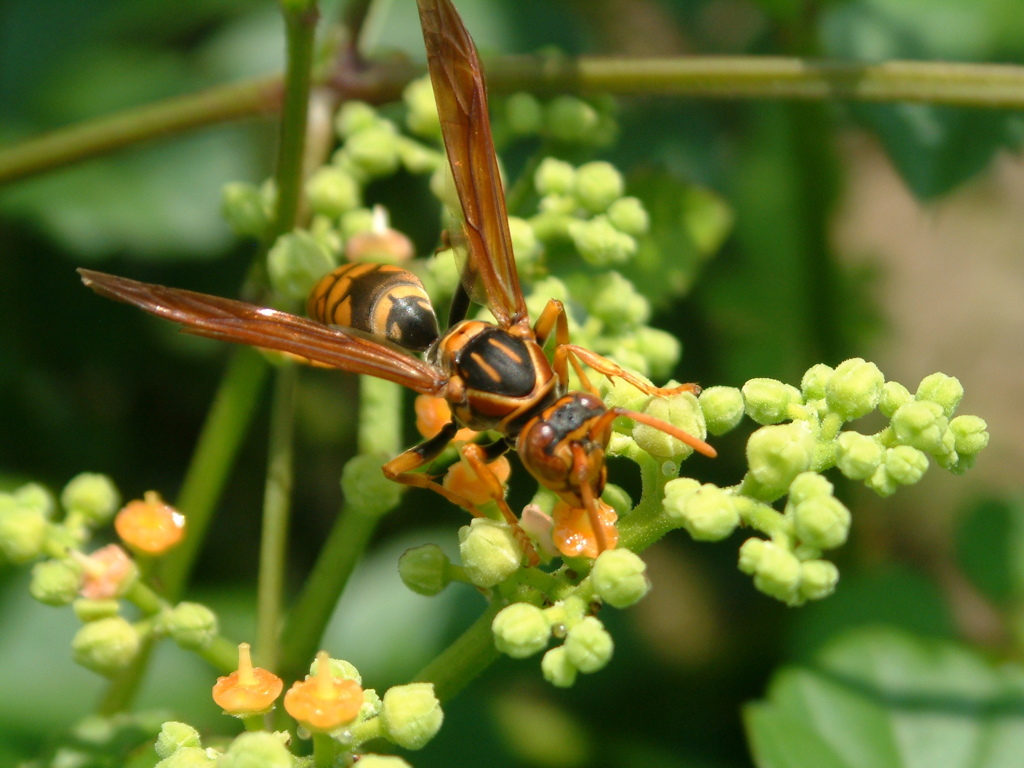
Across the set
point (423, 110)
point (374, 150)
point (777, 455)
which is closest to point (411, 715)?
point (777, 455)

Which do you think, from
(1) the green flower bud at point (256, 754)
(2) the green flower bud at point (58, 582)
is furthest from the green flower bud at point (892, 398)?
(2) the green flower bud at point (58, 582)

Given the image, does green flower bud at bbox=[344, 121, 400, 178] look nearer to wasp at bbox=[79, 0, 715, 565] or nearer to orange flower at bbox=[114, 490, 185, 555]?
wasp at bbox=[79, 0, 715, 565]

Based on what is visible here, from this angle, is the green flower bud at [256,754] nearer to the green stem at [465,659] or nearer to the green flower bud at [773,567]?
the green stem at [465,659]

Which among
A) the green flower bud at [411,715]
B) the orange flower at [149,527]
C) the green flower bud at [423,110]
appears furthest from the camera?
the green flower bud at [423,110]

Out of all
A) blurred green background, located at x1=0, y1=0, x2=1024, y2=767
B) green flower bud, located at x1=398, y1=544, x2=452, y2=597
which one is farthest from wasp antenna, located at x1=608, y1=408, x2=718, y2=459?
blurred green background, located at x1=0, y1=0, x2=1024, y2=767

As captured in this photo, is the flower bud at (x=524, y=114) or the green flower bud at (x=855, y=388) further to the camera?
the flower bud at (x=524, y=114)
